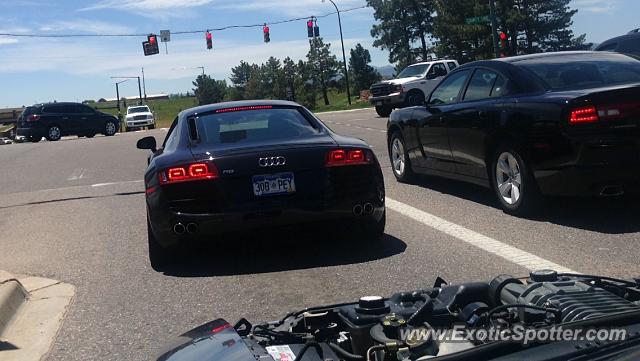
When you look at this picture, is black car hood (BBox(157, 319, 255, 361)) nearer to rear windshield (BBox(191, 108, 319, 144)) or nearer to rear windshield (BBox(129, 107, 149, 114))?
rear windshield (BBox(191, 108, 319, 144))

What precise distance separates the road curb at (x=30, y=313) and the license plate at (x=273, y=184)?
162 centimetres

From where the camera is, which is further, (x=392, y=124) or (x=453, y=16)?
(x=453, y=16)

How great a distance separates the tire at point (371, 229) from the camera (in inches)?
231

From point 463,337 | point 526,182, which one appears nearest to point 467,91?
point 526,182

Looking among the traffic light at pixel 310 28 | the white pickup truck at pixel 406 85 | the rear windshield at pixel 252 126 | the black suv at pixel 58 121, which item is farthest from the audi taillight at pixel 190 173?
the traffic light at pixel 310 28

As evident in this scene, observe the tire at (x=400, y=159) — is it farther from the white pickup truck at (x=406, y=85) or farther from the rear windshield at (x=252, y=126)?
the white pickup truck at (x=406, y=85)

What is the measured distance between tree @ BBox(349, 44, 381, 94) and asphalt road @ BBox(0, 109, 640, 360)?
66.5m

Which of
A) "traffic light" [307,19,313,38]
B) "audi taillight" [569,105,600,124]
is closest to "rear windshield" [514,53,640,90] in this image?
"audi taillight" [569,105,600,124]

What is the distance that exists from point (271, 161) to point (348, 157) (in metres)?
0.64

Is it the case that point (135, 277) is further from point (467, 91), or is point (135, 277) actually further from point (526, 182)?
point (467, 91)

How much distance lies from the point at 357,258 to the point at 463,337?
12.0 ft

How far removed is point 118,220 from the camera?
8484mm

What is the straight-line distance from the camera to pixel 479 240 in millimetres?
6125

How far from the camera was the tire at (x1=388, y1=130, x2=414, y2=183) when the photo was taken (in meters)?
9.39
